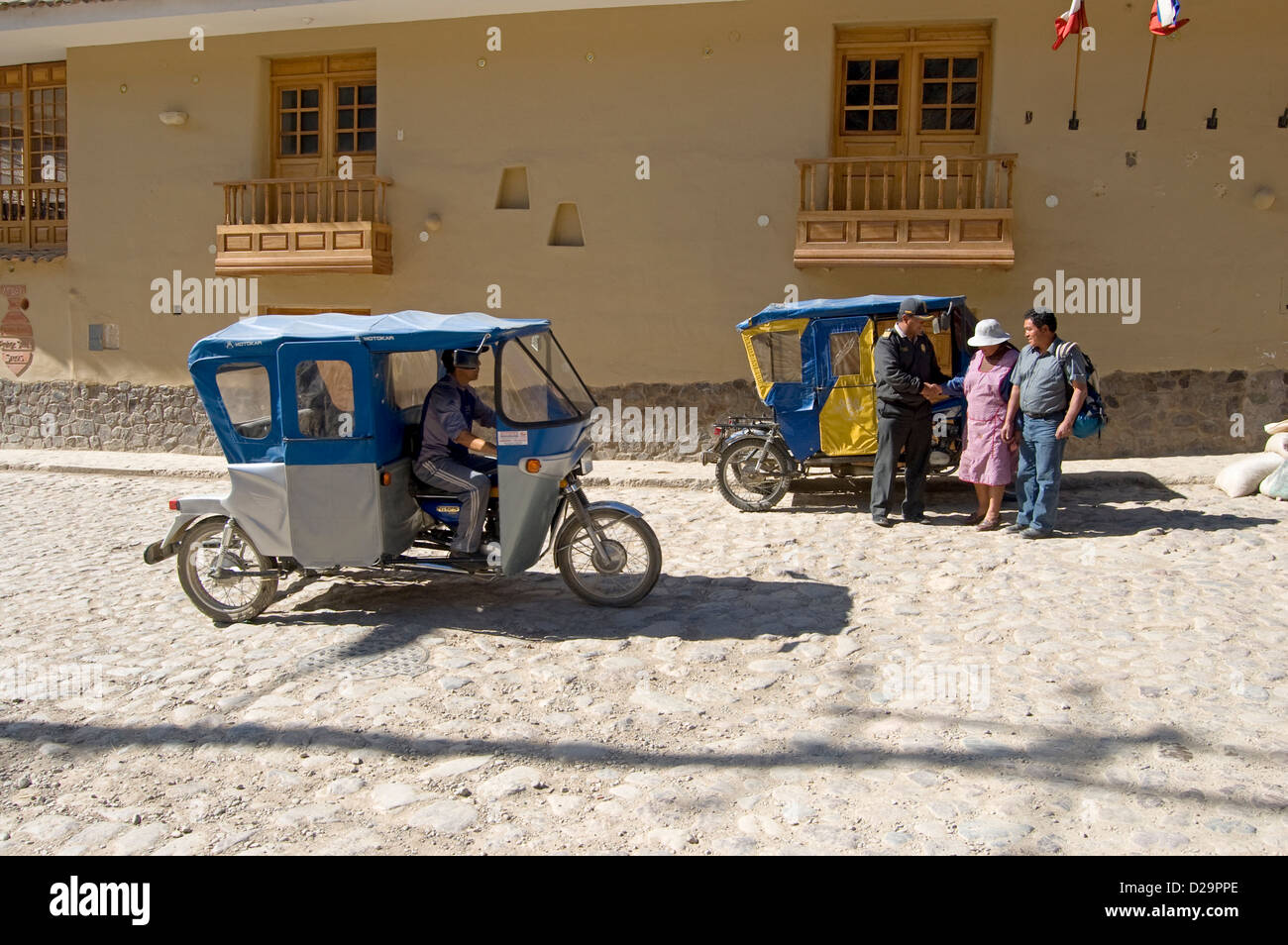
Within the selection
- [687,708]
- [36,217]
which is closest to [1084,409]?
[687,708]

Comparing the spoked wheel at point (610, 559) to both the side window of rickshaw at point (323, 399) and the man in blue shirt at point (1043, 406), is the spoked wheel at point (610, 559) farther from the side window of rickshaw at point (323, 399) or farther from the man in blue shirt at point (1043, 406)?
the man in blue shirt at point (1043, 406)

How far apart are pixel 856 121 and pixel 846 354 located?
15.6ft

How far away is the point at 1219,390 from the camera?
1319cm

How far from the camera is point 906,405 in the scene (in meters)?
9.84

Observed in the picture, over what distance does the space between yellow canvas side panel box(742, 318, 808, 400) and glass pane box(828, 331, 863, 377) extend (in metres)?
0.34

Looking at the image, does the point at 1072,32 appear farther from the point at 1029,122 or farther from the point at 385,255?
the point at 385,255

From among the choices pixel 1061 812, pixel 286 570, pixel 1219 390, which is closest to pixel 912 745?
pixel 1061 812

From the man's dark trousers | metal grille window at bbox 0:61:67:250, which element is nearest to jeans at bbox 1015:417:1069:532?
the man's dark trousers

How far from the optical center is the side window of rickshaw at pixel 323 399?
6922mm

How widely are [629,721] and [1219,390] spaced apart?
1064 centimetres

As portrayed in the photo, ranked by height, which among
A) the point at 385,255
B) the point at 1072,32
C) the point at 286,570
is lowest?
the point at 286,570

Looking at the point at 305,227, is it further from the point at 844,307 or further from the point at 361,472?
the point at 361,472

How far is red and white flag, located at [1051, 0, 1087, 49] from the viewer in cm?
1225

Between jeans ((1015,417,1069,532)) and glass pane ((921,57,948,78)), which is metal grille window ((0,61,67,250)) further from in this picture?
jeans ((1015,417,1069,532))
